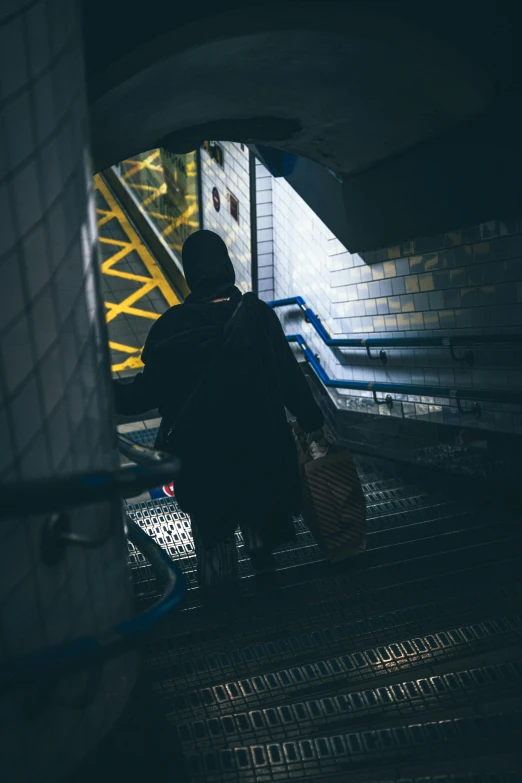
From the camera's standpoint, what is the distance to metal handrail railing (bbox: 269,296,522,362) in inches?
169

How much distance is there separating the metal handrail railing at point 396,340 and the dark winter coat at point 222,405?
1.47 meters

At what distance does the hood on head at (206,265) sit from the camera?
3.39 metres

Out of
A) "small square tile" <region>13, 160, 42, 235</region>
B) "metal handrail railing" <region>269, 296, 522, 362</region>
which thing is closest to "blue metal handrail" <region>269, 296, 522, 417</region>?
"metal handrail railing" <region>269, 296, 522, 362</region>

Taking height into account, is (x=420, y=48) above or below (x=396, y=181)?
above

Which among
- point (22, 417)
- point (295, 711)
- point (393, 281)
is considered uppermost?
→ point (393, 281)

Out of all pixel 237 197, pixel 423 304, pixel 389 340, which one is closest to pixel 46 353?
pixel 423 304

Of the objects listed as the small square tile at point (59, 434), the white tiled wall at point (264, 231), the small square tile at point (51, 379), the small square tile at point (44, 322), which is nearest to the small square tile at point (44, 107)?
the small square tile at point (44, 322)

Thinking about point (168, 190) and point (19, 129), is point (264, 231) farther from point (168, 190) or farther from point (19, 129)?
point (19, 129)

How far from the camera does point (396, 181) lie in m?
4.87

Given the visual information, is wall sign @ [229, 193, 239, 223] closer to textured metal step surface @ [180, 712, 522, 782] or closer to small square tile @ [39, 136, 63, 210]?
small square tile @ [39, 136, 63, 210]

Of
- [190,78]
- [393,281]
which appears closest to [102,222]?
[393,281]

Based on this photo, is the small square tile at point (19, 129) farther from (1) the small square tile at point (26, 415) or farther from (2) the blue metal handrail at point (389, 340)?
(2) the blue metal handrail at point (389, 340)

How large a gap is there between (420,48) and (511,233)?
1154 millimetres

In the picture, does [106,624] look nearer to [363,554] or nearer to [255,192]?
[363,554]
